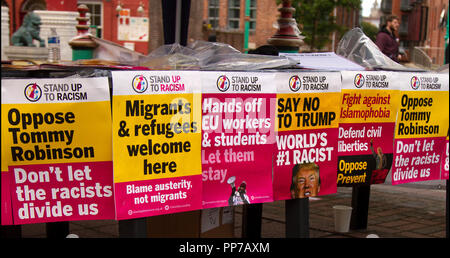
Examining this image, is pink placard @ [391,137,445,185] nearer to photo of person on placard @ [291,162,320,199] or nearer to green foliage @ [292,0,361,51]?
photo of person on placard @ [291,162,320,199]

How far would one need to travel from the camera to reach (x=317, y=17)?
35062 mm

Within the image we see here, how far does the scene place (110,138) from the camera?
2.60 metres

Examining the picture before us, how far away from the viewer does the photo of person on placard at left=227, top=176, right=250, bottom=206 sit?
9.82 feet

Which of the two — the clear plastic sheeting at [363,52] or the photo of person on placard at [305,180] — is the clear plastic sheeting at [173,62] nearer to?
the photo of person on placard at [305,180]

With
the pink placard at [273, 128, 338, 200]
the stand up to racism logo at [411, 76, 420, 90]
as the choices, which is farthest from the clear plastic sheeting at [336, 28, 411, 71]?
the pink placard at [273, 128, 338, 200]

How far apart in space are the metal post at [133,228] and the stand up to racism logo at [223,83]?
716 millimetres

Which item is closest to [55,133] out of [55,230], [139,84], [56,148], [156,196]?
[56,148]

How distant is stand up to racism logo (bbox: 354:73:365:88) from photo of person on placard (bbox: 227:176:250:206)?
0.92 metres

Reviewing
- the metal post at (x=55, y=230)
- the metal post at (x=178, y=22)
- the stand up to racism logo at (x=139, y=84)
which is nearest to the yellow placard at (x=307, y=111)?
the stand up to racism logo at (x=139, y=84)

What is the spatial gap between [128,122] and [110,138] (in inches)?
4.1
